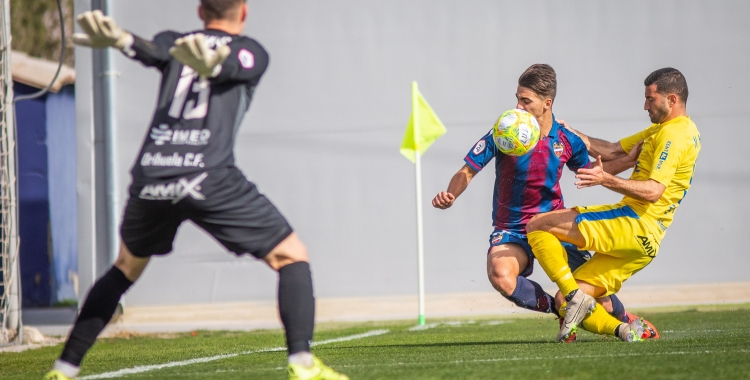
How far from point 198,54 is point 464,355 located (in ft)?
7.14

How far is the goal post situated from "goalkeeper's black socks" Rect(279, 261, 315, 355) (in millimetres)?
4464

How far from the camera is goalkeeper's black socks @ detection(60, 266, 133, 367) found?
132 inches

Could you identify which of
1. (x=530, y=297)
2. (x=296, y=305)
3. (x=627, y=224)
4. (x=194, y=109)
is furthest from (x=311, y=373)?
(x=627, y=224)

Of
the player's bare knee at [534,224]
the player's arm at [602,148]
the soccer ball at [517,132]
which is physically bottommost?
the player's bare knee at [534,224]

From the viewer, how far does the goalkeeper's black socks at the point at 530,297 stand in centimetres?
515

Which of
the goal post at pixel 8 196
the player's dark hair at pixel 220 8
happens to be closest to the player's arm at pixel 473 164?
the player's dark hair at pixel 220 8

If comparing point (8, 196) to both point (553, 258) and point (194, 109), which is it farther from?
point (553, 258)

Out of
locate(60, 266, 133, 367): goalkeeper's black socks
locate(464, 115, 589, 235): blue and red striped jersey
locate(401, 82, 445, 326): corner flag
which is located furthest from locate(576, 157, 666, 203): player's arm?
locate(401, 82, 445, 326): corner flag

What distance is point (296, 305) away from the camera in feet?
A: 10.9

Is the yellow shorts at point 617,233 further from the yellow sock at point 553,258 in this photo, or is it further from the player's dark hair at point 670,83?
the player's dark hair at point 670,83

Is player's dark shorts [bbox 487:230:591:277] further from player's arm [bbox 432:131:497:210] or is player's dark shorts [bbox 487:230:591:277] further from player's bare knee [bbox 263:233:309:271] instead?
player's bare knee [bbox 263:233:309:271]

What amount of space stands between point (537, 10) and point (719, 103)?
2342mm

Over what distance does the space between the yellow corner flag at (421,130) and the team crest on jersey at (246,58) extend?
4958 millimetres

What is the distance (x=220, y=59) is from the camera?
312 cm
